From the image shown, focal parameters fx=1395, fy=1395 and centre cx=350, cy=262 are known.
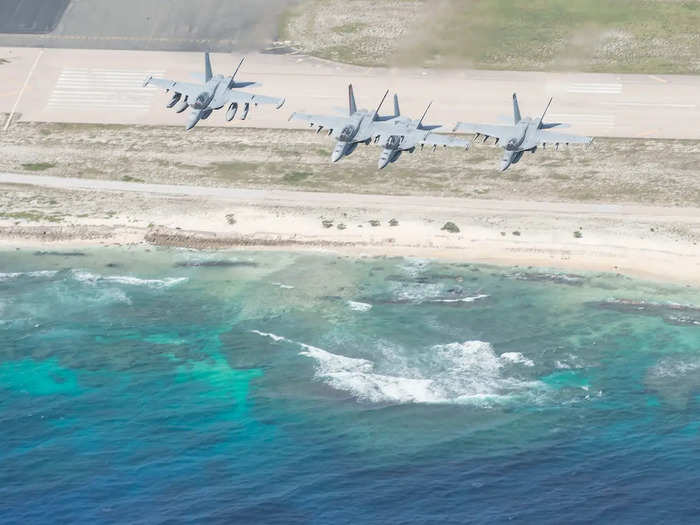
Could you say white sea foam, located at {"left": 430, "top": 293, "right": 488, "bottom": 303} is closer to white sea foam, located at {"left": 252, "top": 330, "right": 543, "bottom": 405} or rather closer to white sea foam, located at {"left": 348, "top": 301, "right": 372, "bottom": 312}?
white sea foam, located at {"left": 348, "top": 301, "right": 372, "bottom": 312}

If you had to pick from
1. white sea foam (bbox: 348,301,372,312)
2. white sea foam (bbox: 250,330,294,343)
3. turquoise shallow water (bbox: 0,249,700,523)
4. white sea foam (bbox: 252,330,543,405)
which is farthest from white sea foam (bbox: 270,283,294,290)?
white sea foam (bbox: 252,330,543,405)

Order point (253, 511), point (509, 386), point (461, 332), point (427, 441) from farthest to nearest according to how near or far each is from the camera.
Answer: point (461, 332), point (509, 386), point (427, 441), point (253, 511)

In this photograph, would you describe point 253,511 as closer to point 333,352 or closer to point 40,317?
point 333,352

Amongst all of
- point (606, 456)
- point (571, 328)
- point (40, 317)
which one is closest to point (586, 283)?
point (571, 328)

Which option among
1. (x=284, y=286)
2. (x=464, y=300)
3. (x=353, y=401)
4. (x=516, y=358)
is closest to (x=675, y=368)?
(x=516, y=358)

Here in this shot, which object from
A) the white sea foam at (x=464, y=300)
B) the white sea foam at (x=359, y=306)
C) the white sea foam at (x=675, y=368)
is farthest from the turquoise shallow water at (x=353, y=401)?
the white sea foam at (x=359, y=306)

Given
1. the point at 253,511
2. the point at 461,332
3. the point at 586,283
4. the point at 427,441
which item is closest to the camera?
the point at 253,511

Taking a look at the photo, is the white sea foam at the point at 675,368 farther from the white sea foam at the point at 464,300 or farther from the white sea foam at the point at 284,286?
the white sea foam at the point at 284,286
